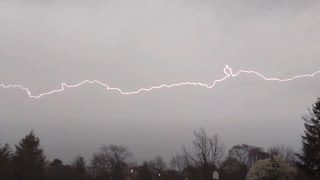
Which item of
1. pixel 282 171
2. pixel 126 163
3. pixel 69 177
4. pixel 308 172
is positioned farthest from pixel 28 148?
pixel 126 163

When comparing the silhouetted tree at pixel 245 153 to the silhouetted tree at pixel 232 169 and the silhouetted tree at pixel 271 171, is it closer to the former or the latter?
the silhouetted tree at pixel 232 169

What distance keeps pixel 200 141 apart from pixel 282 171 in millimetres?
13469

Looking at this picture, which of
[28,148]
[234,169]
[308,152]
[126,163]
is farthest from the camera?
[126,163]

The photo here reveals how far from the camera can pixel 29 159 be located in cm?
5672

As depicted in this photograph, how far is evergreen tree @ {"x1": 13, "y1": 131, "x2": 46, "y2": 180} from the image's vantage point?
Result: 55562 millimetres

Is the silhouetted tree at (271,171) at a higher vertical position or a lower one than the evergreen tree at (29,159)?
lower

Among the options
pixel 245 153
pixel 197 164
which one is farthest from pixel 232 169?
pixel 197 164

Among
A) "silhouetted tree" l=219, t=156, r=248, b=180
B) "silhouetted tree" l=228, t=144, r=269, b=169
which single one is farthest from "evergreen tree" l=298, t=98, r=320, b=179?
"silhouetted tree" l=228, t=144, r=269, b=169

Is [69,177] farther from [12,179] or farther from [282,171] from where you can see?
[282,171]

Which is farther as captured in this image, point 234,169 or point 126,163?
point 126,163

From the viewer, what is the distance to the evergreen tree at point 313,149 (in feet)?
98.9

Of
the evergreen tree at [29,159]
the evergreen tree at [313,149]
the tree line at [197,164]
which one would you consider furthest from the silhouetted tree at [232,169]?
the evergreen tree at [313,149]

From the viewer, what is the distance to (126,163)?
359 ft

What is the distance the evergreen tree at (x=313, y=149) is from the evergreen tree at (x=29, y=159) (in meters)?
35.7
